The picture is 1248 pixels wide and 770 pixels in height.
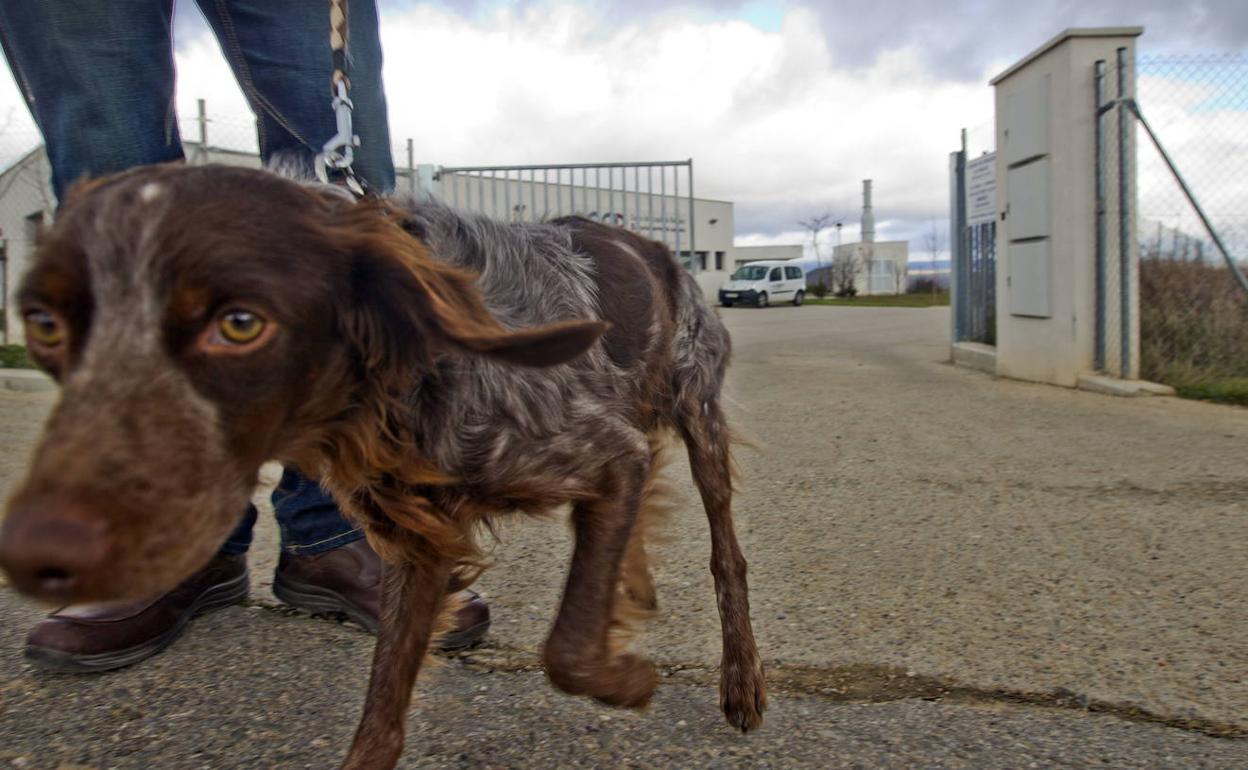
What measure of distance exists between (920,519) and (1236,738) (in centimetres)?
179

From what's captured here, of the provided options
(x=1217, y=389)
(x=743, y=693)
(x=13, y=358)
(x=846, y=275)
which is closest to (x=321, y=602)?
(x=743, y=693)

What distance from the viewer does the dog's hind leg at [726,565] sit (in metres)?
2.13

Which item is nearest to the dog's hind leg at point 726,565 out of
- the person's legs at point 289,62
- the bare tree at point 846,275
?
the person's legs at point 289,62

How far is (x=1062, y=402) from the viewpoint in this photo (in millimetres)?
6789

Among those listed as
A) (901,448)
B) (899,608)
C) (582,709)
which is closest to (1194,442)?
(901,448)

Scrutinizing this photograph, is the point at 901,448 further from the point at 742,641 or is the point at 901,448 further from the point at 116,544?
the point at 116,544

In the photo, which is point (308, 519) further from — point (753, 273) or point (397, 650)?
point (753, 273)

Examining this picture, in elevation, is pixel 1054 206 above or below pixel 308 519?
above

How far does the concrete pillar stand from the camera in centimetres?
733

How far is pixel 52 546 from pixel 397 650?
1000 millimetres

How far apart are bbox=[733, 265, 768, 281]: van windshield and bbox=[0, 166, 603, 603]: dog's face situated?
115 ft

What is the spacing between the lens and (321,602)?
8.79 feet

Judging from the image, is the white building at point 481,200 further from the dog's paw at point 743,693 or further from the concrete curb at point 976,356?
the dog's paw at point 743,693

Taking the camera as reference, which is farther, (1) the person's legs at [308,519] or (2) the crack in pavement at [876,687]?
(1) the person's legs at [308,519]
